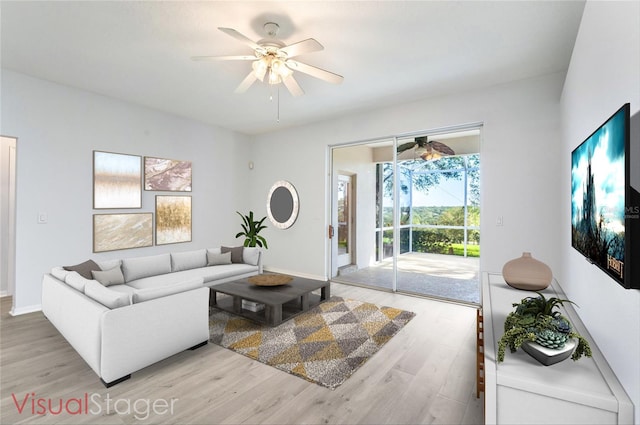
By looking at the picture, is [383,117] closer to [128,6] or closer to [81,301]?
[128,6]

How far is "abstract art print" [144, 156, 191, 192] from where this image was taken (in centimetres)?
484

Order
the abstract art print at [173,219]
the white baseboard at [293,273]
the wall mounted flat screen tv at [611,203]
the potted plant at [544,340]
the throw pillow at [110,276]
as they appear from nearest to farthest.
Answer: the wall mounted flat screen tv at [611,203] < the potted plant at [544,340] < the throw pillow at [110,276] < the abstract art print at [173,219] < the white baseboard at [293,273]

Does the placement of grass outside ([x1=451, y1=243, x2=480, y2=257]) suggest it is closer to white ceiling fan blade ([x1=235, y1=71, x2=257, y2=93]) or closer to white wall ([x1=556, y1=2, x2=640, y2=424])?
white wall ([x1=556, y1=2, x2=640, y2=424])

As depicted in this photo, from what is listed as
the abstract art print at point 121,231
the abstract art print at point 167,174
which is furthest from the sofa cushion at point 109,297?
the abstract art print at point 167,174

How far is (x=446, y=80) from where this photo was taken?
367 centimetres

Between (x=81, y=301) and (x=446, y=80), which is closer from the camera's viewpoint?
(x=81, y=301)

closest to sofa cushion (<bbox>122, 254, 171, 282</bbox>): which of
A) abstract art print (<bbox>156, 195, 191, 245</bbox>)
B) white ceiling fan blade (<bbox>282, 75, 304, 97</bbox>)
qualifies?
abstract art print (<bbox>156, 195, 191, 245</bbox>)

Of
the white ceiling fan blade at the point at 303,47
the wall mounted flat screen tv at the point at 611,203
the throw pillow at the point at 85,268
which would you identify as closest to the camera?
the wall mounted flat screen tv at the point at 611,203

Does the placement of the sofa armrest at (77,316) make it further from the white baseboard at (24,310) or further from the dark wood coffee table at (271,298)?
the dark wood coffee table at (271,298)

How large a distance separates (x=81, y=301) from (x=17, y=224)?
219 centimetres

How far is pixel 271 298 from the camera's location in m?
3.23

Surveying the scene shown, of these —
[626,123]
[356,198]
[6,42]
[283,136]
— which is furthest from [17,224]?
[626,123]

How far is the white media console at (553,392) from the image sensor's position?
117cm

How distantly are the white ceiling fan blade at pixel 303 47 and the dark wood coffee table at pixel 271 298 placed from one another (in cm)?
233
